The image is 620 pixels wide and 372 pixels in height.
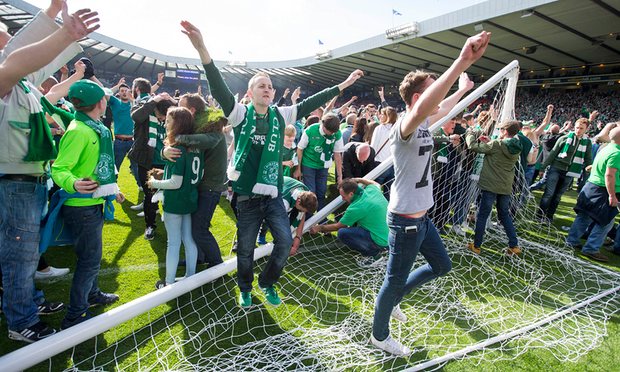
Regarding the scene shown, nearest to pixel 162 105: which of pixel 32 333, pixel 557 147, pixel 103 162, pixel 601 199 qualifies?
pixel 103 162

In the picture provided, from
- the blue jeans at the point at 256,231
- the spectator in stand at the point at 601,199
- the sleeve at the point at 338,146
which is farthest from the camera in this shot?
the sleeve at the point at 338,146

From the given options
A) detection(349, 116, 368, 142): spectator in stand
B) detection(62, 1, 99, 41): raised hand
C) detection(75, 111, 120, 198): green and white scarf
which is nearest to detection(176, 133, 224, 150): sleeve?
detection(75, 111, 120, 198): green and white scarf

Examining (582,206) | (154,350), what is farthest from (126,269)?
(582,206)

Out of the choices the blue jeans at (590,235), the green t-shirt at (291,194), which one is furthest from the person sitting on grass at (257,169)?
the blue jeans at (590,235)

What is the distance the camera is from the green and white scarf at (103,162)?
234 centimetres

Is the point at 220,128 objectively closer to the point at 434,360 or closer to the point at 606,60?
the point at 434,360

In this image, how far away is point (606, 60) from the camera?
71.1ft

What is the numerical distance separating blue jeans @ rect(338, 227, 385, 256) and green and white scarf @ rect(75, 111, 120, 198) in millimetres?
2608

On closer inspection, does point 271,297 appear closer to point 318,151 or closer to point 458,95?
point 318,151

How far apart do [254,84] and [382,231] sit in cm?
227

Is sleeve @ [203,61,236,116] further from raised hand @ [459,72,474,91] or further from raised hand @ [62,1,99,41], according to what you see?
raised hand @ [459,72,474,91]

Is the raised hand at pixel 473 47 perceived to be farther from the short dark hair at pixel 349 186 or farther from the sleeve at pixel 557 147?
the sleeve at pixel 557 147

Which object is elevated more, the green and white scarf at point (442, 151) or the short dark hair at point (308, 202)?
the green and white scarf at point (442, 151)

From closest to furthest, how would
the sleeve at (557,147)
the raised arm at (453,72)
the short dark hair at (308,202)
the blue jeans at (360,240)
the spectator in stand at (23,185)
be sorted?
1. the raised arm at (453,72)
2. the spectator in stand at (23,185)
3. the short dark hair at (308,202)
4. the blue jeans at (360,240)
5. the sleeve at (557,147)
